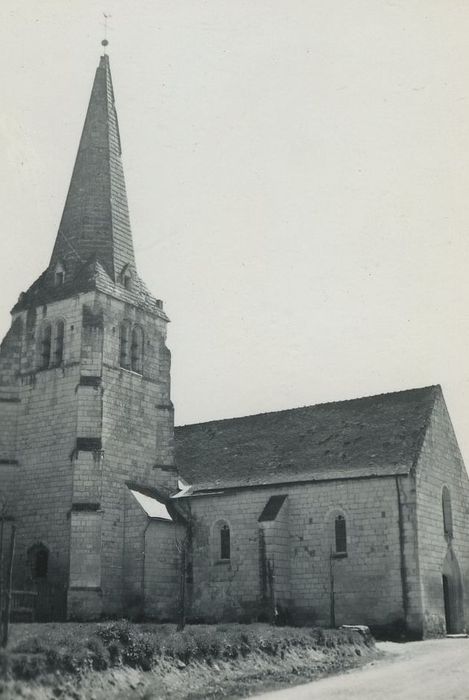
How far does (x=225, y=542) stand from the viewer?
116ft

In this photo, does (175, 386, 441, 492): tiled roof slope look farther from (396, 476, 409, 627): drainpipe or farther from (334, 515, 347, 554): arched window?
(334, 515, 347, 554): arched window

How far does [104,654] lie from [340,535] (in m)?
17.8

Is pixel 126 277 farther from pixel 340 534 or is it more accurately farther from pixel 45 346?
pixel 340 534

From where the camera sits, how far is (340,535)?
3281cm

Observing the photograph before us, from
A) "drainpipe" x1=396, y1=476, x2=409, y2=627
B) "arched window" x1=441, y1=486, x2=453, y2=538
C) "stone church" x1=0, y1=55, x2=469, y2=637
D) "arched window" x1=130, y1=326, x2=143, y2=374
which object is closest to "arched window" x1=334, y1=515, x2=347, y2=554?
"stone church" x1=0, y1=55, x2=469, y2=637

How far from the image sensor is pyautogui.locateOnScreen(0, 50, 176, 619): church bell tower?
32781 millimetres

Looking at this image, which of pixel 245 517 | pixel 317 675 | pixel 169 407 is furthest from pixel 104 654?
pixel 169 407

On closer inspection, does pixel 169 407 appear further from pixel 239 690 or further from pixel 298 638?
pixel 239 690

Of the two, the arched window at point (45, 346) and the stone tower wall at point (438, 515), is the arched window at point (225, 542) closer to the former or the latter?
the stone tower wall at point (438, 515)

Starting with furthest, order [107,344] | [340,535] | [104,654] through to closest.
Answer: [107,344]
[340,535]
[104,654]

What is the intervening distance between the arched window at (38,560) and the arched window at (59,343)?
809cm

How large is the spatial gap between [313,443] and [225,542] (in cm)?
586

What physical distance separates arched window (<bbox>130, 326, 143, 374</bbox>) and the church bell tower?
48 mm

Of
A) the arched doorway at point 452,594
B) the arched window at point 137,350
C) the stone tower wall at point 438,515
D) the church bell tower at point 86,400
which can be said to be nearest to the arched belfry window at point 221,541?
the church bell tower at point 86,400
